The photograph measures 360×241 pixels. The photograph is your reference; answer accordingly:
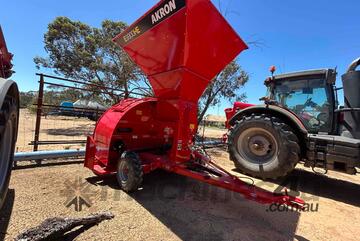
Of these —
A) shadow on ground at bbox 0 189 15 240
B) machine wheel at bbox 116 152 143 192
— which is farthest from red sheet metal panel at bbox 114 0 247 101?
shadow on ground at bbox 0 189 15 240

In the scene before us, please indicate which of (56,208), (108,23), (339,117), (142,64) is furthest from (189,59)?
(108,23)

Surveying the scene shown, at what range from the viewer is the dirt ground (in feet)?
8.46

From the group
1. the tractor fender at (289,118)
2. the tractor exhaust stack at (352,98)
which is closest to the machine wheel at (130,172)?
the tractor fender at (289,118)

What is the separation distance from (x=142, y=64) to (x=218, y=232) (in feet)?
10.0

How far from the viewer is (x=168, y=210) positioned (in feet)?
10.4

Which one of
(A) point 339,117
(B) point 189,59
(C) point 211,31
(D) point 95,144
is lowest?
(D) point 95,144

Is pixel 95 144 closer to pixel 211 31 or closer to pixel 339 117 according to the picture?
pixel 211 31

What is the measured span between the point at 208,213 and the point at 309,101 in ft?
11.1

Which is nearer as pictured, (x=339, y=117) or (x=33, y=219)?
(x=33, y=219)

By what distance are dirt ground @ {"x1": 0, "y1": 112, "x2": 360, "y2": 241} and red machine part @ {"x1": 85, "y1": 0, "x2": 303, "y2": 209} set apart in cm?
45

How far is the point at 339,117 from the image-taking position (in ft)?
14.4

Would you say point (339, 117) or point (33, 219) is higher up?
point (339, 117)

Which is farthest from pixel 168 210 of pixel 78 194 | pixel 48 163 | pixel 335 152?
pixel 48 163

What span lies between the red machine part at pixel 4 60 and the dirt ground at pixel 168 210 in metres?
1.73
